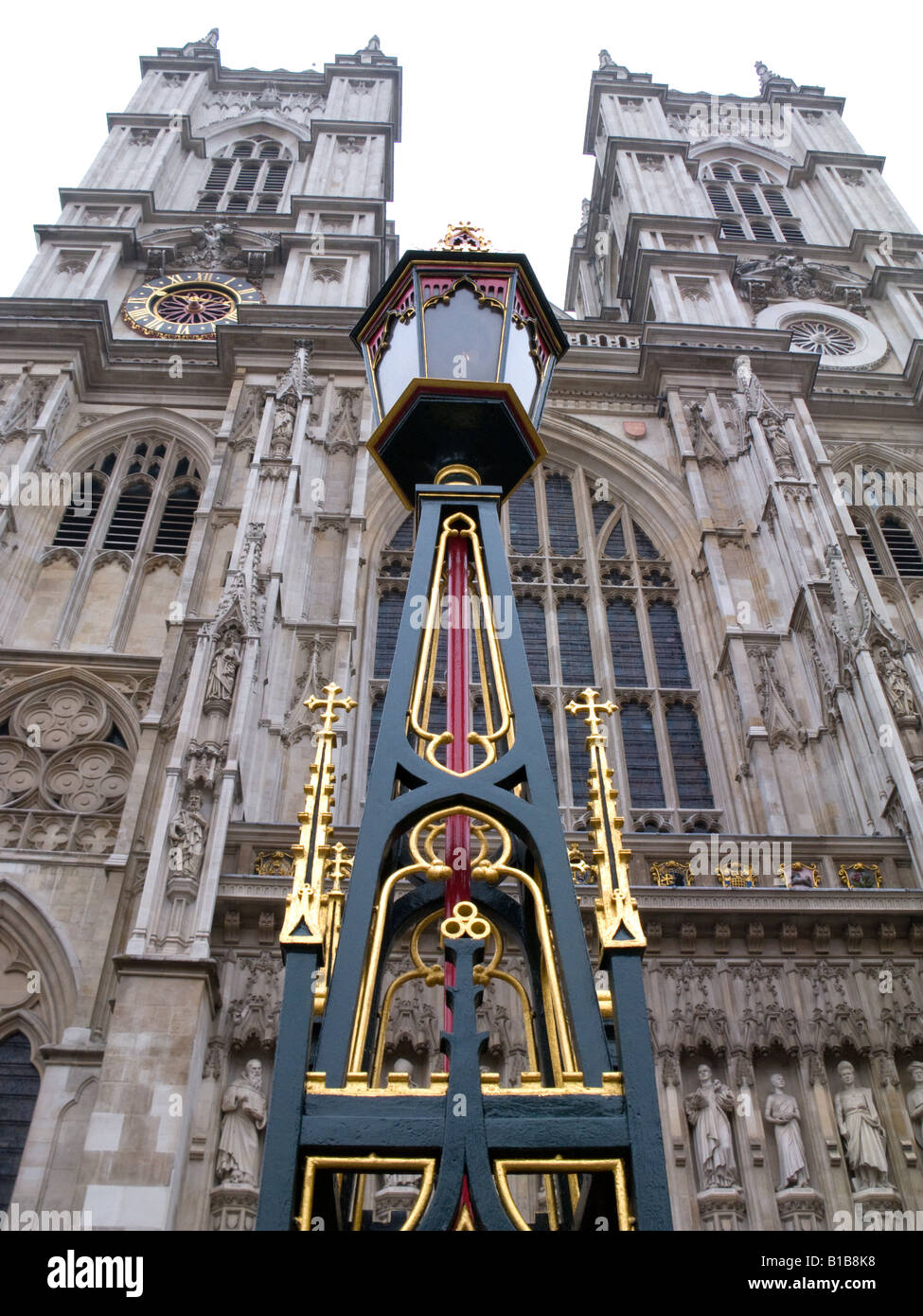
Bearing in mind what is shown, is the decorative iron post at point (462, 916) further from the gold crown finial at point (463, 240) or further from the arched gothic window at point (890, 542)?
the arched gothic window at point (890, 542)

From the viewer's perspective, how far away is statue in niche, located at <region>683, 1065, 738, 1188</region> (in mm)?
9273

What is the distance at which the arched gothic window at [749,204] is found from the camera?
98.1 ft

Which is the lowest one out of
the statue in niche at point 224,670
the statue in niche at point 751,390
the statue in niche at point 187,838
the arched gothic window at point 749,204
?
the statue in niche at point 187,838

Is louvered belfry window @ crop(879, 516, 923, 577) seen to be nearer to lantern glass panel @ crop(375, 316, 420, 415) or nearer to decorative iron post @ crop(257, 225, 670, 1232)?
lantern glass panel @ crop(375, 316, 420, 415)

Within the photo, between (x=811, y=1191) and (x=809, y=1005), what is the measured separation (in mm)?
1752

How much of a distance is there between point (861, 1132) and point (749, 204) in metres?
27.7

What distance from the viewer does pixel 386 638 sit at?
709 inches

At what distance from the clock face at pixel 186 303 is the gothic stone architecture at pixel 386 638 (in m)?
0.11

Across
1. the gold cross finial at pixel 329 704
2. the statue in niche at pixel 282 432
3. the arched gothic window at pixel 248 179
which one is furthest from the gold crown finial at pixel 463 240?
the arched gothic window at pixel 248 179

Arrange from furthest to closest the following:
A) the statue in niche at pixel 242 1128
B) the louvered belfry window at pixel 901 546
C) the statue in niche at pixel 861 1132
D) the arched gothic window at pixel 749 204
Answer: the arched gothic window at pixel 749 204, the louvered belfry window at pixel 901 546, the statue in niche at pixel 861 1132, the statue in niche at pixel 242 1128

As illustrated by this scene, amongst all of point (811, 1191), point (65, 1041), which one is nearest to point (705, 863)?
point (811, 1191)

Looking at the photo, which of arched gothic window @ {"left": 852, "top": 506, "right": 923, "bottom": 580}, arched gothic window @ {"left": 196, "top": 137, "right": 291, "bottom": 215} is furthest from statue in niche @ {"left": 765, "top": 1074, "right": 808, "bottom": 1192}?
arched gothic window @ {"left": 196, "top": 137, "right": 291, "bottom": 215}

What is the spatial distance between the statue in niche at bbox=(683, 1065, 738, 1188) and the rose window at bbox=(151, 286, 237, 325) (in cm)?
1948

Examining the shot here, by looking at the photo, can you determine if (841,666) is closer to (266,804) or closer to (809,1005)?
(809,1005)
